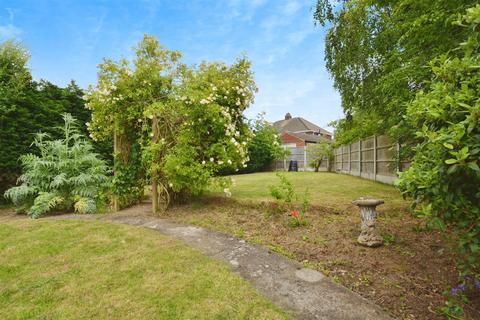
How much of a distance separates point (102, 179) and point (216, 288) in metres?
4.48

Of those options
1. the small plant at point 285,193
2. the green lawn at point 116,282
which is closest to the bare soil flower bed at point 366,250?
the small plant at point 285,193

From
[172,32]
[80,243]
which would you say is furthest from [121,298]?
[172,32]

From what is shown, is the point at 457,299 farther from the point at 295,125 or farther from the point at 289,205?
the point at 295,125

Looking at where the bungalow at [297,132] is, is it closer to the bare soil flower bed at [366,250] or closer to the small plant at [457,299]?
the bare soil flower bed at [366,250]

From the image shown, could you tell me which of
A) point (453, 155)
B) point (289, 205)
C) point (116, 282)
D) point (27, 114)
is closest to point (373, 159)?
point (289, 205)

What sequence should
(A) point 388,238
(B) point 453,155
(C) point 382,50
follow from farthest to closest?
(C) point 382,50 < (A) point 388,238 < (B) point 453,155

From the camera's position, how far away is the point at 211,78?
5.36 metres

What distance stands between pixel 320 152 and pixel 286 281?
632 inches

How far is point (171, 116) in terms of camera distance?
486 cm

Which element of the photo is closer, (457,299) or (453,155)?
(453,155)

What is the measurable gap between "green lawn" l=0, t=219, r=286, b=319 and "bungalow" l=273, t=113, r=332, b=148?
25749 mm

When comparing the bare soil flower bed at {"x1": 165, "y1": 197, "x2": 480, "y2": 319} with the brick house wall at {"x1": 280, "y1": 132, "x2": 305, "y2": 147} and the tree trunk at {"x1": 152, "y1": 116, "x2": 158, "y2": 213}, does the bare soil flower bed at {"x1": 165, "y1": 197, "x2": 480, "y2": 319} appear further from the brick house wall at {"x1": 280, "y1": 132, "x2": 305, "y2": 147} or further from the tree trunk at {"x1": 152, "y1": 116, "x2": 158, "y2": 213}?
the brick house wall at {"x1": 280, "y1": 132, "x2": 305, "y2": 147}

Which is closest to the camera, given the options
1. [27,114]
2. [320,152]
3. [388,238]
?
[388,238]

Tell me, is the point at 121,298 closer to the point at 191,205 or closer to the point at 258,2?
the point at 191,205
